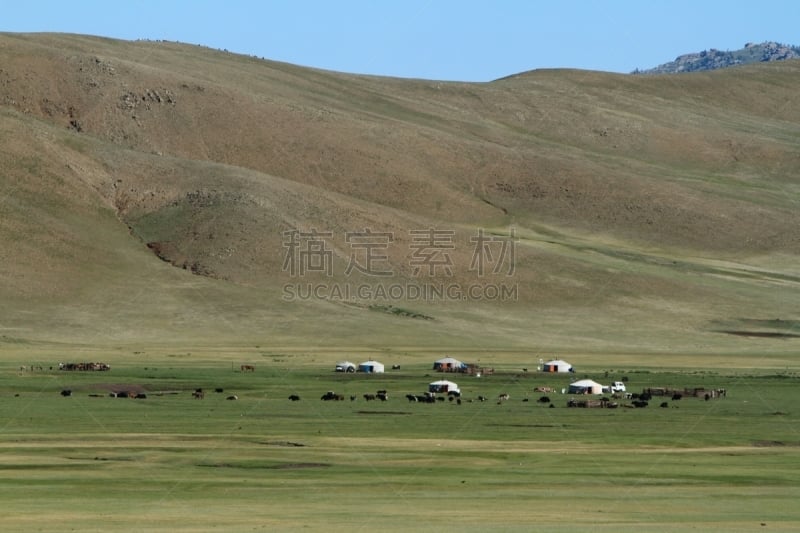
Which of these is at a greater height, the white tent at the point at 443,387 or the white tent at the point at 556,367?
the white tent at the point at 443,387

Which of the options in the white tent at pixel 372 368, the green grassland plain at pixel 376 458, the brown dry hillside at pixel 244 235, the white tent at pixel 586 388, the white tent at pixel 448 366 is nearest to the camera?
the green grassland plain at pixel 376 458

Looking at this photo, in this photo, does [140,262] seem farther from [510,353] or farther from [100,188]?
[510,353]

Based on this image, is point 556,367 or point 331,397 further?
point 556,367

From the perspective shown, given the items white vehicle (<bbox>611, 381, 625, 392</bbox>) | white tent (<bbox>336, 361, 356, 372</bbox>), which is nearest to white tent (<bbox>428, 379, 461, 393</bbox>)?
white vehicle (<bbox>611, 381, 625, 392</bbox>)

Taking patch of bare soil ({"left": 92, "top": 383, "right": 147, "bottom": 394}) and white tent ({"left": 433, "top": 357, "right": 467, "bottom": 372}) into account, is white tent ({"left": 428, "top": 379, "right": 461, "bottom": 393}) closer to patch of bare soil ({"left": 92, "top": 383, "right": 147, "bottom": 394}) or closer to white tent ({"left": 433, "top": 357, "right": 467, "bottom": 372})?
patch of bare soil ({"left": 92, "top": 383, "right": 147, "bottom": 394})

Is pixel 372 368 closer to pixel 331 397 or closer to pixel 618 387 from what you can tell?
pixel 618 387

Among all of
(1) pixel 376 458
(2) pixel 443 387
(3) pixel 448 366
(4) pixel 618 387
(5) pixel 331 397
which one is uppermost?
(1) pixel 376 458

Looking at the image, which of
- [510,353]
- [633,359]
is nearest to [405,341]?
[510,353]

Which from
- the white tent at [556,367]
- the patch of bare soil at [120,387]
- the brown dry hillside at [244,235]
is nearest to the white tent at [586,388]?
the white tent at [556,367]

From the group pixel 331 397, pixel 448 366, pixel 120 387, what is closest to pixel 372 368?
pixel 448 366

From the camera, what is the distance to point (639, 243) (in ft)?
623

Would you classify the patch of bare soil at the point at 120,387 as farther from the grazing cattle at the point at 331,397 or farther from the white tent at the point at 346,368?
the white tent at the point at 346,368

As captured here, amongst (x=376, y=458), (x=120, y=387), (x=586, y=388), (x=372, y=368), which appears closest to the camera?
(x=376, y=458)

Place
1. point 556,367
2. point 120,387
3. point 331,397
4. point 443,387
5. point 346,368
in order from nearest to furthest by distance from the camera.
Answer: point 331,397 → point 443,387 → point 120,387 → point 346,368 → point 556,367
